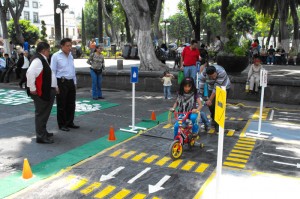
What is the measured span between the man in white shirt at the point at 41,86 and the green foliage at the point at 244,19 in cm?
4655

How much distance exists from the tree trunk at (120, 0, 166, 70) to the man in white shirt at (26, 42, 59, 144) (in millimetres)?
8195

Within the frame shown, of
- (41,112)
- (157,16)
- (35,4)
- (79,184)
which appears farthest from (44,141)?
(35,4)

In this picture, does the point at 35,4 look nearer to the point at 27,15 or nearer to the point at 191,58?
the point at 27,15

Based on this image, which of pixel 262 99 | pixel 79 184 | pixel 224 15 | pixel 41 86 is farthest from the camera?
pixel 224 15

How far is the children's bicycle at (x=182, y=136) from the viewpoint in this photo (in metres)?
5.32

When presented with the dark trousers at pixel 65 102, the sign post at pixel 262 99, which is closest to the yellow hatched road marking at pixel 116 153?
the dark trousers at pixel 65 102

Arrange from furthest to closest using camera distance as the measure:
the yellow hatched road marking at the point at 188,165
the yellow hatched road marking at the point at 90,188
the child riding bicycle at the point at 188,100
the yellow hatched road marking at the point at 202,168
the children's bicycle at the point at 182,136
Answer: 1. the child riding bicycle at the point at 188,100
2. the children's bicycle at the point at 182,136
3. the yellow hatched road marking at the point at 188,165
4. the yellow hatched road marking at the point at 202,168
5. the yellow hatched road marking at the point at 90,188

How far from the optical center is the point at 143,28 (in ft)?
46.3

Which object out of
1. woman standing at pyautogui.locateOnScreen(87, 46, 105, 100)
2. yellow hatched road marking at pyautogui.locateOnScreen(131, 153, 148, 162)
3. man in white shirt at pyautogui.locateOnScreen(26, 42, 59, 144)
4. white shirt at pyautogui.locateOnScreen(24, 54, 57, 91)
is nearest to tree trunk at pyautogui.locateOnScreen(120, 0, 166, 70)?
woman standing at pyautogui.locateOnScreen(87, 46, 105, 100)

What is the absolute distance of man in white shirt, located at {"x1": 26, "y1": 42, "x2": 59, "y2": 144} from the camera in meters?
5.89

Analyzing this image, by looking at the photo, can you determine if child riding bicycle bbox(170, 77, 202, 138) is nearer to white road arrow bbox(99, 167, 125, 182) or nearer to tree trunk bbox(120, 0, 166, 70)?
white road arrow bbox(99, 167, 125, 182)

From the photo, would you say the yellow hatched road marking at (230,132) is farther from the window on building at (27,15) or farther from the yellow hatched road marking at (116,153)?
the window on building at (27,15)

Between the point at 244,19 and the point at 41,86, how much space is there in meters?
48.4

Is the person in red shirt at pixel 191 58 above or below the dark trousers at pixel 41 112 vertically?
above
